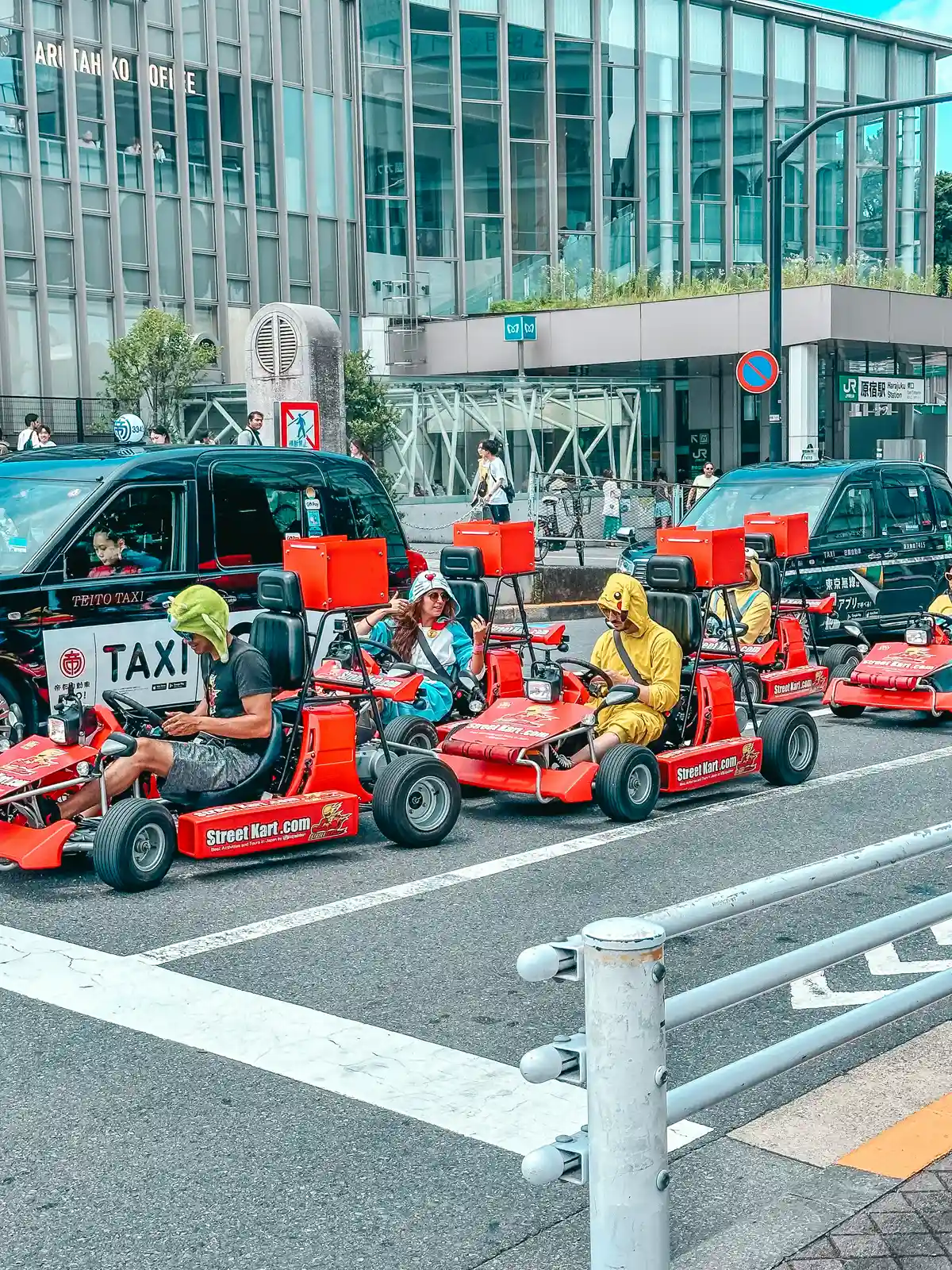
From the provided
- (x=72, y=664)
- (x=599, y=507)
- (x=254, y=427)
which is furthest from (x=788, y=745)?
(x=599, y=507)

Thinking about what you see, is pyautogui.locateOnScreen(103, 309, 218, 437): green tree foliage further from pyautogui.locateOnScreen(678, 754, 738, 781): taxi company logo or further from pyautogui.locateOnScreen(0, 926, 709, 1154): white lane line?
pyautogui.locateOnScreen(0, 926, 709, 1154): white lane line

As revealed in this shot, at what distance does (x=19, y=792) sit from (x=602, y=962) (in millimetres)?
4667

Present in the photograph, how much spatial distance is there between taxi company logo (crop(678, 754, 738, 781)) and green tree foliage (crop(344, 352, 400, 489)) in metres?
21.1

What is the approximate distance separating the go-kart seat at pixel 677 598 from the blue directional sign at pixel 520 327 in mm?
24470

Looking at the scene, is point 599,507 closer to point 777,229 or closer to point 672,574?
point 777,229

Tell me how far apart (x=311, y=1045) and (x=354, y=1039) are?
150 mm

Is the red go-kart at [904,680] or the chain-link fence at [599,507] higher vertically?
the chain-link fence at [599,507]

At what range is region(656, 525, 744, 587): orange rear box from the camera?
9.72 meters

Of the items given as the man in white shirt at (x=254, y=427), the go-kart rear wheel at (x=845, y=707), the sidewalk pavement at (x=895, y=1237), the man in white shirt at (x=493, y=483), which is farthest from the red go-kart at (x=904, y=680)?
the man in white shirt at (x=493, y=483)

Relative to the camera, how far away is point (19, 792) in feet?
23.7

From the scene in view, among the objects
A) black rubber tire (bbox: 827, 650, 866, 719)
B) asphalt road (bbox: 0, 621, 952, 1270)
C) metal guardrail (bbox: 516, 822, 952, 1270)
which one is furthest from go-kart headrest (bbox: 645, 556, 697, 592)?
metal guardrail (bbox: 516, 822, 952, 1270)

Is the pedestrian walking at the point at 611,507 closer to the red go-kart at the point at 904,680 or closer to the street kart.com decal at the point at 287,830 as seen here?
the red go-kart at the point at 904,680

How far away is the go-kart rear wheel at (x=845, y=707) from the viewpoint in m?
12.1

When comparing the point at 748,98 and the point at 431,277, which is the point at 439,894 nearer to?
the point at 431,277
